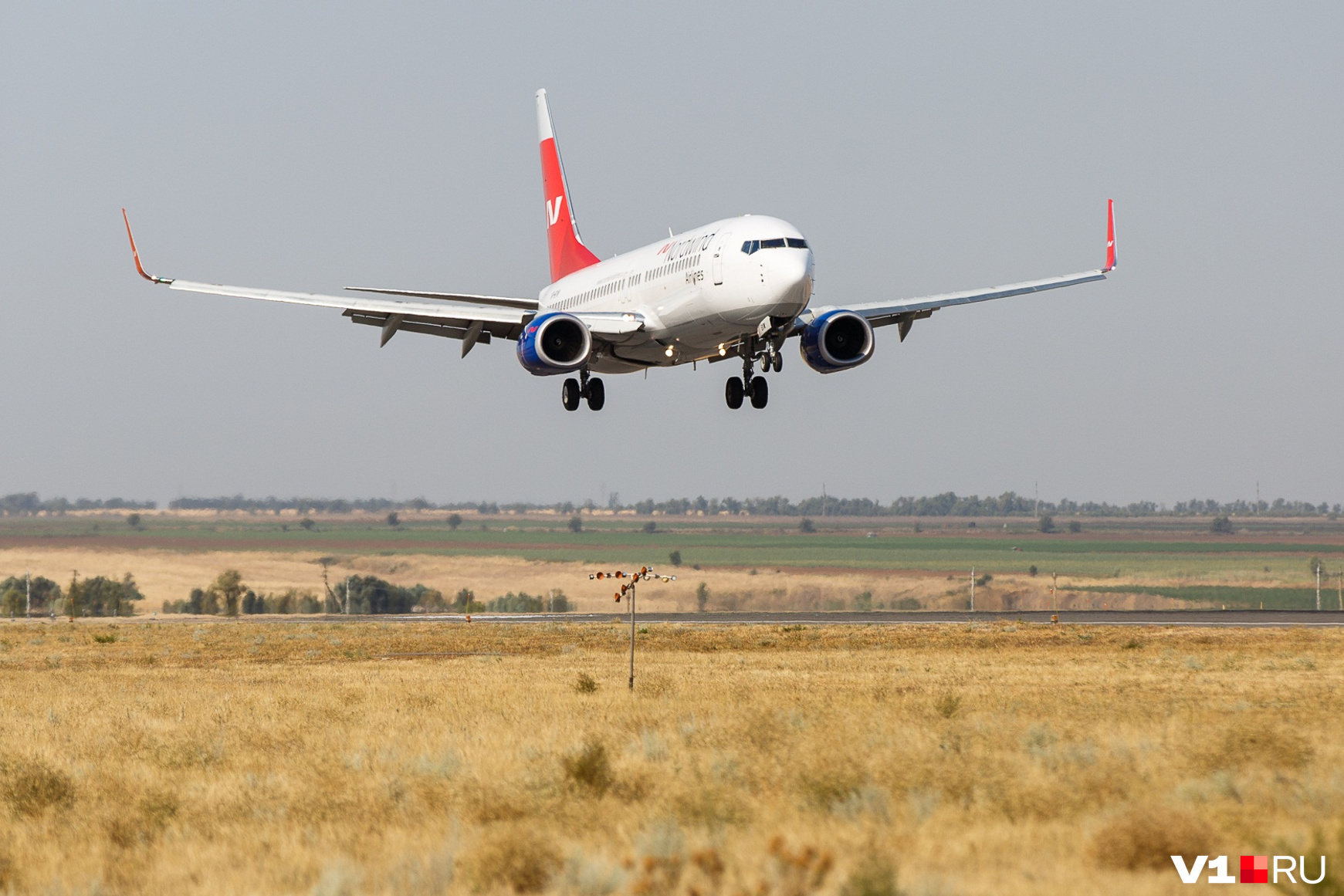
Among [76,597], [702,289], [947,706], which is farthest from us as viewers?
[76,597]

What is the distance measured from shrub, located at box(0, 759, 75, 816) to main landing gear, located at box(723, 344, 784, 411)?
60.6 feet

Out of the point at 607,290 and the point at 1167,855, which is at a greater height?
the point at 607,290

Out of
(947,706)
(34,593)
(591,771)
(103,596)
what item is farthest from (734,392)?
(34,593)

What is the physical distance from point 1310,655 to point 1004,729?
21647mm

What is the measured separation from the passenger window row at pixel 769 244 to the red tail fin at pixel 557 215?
67.2 ft

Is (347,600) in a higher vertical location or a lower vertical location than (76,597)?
lower

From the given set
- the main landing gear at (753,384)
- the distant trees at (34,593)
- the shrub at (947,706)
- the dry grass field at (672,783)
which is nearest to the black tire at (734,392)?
the main landing gear at (753,384)

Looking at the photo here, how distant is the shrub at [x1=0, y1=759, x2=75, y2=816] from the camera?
17.6 metres

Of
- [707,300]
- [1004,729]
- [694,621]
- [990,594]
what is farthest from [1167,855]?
[990,594]

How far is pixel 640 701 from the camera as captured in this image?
91.2ft

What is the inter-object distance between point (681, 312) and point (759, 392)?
3745 mm

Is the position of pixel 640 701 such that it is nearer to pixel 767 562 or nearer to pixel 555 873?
pixel 555 873

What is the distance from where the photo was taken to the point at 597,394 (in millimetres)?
40562

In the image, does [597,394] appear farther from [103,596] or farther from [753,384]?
[103,596]
